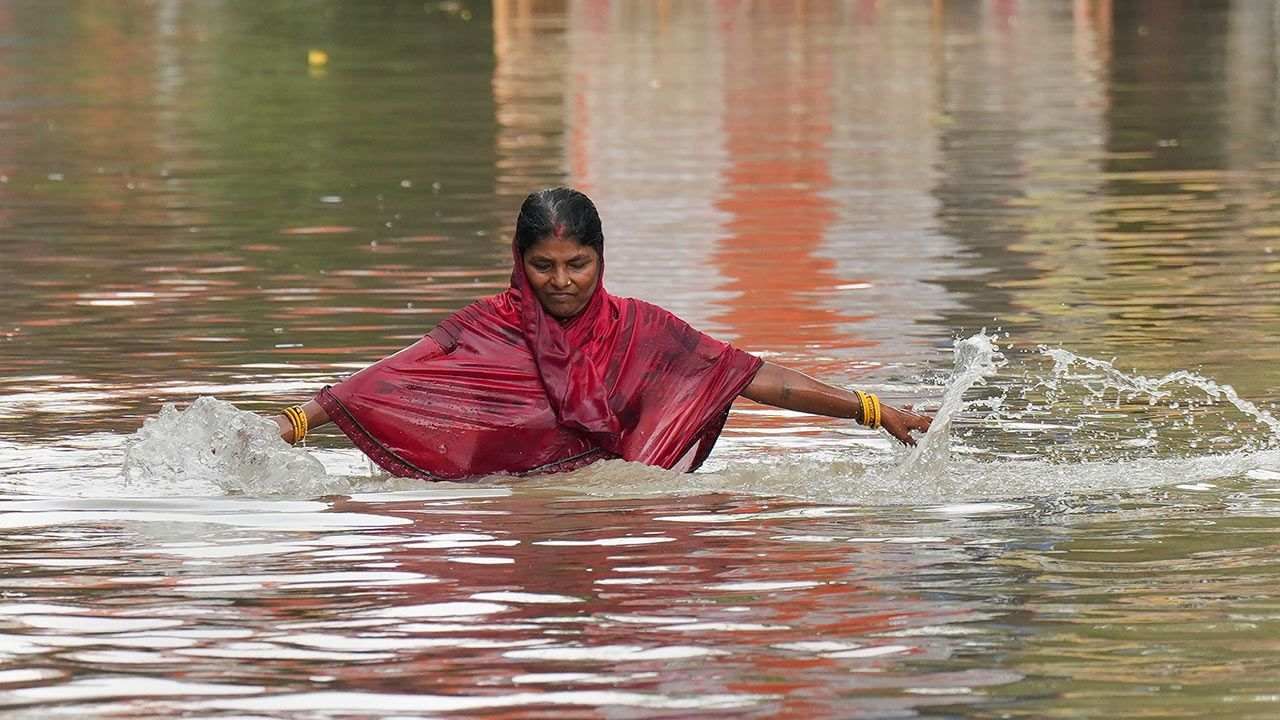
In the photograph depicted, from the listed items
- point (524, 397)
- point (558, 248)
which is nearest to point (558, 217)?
point (558, 248)

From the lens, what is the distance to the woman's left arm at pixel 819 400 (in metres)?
10.5

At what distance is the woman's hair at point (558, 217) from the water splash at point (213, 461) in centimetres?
108

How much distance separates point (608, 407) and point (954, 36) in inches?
1553

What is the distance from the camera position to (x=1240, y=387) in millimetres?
12633

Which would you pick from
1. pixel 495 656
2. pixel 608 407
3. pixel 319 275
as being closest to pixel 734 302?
pixel 319 275

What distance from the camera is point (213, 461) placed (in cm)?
1052

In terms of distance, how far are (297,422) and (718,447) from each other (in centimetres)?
190

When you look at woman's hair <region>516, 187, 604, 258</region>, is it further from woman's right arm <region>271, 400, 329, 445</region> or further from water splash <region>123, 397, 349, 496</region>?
water splash <region>123, 397, 349, 496</region>

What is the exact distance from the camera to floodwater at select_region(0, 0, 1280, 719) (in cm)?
770

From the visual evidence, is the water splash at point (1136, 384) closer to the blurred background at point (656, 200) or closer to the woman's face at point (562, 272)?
the blurred background at point (656, 200)

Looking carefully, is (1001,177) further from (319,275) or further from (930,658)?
(930,658)

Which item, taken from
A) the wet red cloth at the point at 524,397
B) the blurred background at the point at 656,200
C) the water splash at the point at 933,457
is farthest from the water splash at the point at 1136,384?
the wet red cloth at the point at 524,397

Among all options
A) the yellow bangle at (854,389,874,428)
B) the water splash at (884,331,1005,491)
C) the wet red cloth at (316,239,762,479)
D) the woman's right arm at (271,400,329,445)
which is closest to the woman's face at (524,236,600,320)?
the wet red cloth at (316,239,762,479)

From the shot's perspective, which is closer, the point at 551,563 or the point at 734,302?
the point at 551,563
